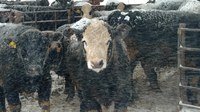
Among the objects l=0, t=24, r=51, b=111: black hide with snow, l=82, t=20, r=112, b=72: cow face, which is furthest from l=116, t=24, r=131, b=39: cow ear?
l=0, t=24, r=51, b=111: black hide with snow

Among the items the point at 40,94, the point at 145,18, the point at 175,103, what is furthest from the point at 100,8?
the point at 40,94

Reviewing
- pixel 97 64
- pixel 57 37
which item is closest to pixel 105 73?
pixel 97 64

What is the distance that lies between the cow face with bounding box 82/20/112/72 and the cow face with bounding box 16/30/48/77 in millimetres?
775

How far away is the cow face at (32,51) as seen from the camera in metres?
5.89

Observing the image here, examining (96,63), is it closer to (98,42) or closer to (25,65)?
(98,42)

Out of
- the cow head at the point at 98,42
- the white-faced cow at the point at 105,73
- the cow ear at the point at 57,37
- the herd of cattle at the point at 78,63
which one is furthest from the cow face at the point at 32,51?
the cow head at the point at 98,42

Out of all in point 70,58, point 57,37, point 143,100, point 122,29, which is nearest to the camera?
point 122,29

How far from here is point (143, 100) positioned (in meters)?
7.57

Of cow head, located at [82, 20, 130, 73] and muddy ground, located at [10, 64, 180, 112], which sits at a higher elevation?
cow head, located at [82, 20, 130, 73]

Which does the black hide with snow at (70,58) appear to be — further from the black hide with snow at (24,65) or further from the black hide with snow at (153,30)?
the black hide with snow at (153,30)

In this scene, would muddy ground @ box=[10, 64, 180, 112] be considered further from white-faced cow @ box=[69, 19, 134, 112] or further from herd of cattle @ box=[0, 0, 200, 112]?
white-faced cow @ box=[69, 19, 134, 112]

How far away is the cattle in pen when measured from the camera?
5.98 meters

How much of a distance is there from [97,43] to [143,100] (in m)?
2.49

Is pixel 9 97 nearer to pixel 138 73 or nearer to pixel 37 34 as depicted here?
pixel 37 34
